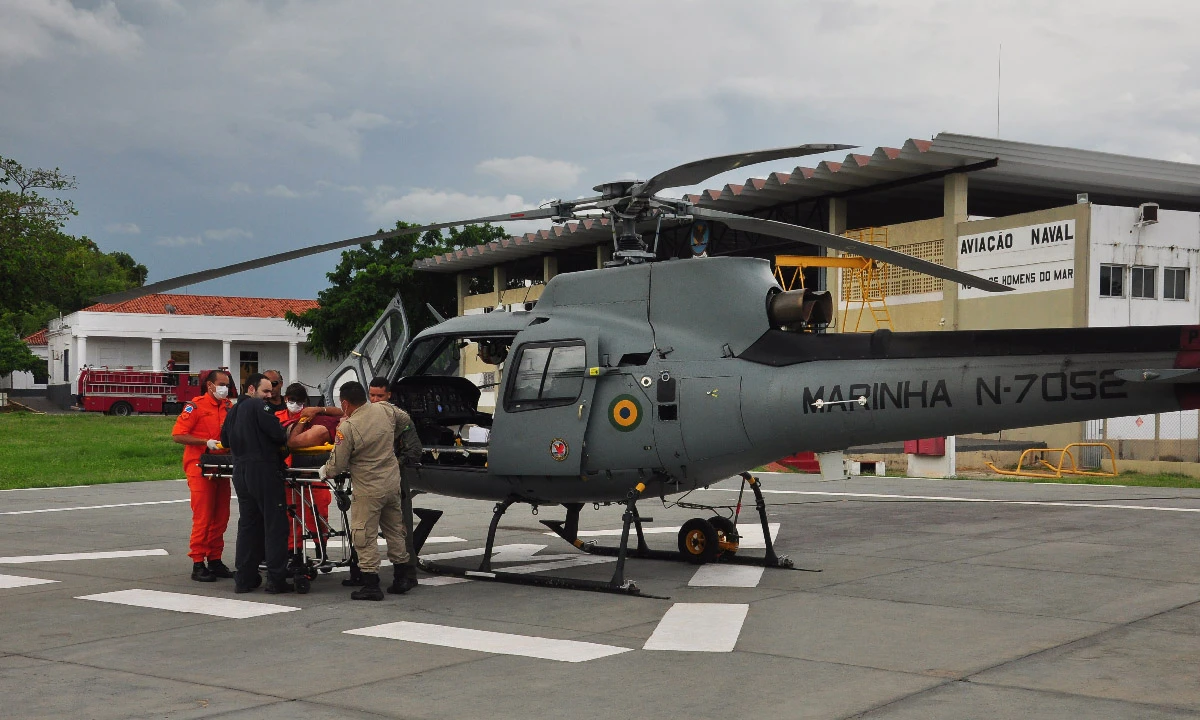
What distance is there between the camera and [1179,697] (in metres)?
5.78

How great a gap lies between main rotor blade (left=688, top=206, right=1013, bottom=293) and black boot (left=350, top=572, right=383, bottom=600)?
4.39m

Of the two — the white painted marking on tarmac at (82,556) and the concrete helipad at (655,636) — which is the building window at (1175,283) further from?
the white painted marking on tarmac at (82,556)

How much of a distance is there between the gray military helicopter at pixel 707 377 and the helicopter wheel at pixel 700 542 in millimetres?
17

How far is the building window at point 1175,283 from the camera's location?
103 feet

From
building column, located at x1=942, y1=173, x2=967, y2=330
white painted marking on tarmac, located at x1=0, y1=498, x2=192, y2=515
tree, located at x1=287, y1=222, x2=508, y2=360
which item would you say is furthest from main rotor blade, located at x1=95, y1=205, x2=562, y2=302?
tree, located at x1=287, y1=222, x2=508, y2=360

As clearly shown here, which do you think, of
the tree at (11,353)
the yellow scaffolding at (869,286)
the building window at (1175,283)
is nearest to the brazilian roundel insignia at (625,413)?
the yellow scaffolding at (869,286)

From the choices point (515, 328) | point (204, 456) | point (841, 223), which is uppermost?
point (841, 223)

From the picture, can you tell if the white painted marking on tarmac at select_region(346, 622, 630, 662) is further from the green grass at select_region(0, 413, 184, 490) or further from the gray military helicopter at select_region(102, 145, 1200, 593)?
the green grass at select_region(0, 413, 184, 490)

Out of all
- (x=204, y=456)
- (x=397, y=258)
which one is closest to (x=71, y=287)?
(x=397, y=258)

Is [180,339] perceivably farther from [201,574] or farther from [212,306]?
[201,574]

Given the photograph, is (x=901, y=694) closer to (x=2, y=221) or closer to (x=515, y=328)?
(x=515, y=328)

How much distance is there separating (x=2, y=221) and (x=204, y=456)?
3961cm

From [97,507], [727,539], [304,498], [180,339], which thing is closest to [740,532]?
[727,539]

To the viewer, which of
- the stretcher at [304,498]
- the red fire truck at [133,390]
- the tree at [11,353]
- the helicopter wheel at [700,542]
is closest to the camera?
the stretcher at [304,498]
